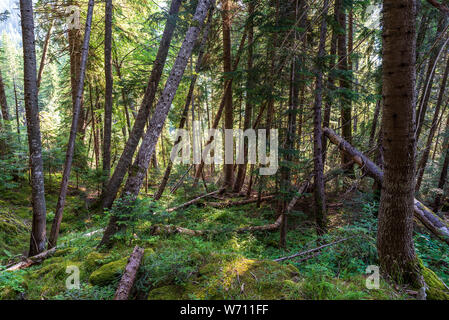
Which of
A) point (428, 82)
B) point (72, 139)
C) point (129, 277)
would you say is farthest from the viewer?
point (72, 139)

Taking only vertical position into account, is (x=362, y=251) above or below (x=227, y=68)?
below

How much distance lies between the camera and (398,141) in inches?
99.7

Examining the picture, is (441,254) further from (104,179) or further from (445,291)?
(104,179)

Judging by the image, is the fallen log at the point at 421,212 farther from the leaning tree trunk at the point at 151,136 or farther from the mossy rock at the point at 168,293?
the leaning tree trunk at the point at 151,136

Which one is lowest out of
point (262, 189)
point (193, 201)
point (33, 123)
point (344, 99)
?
point (193, 201)

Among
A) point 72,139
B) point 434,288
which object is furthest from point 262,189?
point 72,139

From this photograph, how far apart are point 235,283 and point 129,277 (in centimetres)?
142

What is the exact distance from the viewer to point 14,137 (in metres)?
10.9

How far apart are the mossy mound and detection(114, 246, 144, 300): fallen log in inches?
11.8

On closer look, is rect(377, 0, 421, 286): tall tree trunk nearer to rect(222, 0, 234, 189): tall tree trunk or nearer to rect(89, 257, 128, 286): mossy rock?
rect(89, 257, 128, 286): mossy rock

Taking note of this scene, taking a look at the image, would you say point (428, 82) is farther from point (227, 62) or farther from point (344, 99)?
point (227, 62)
